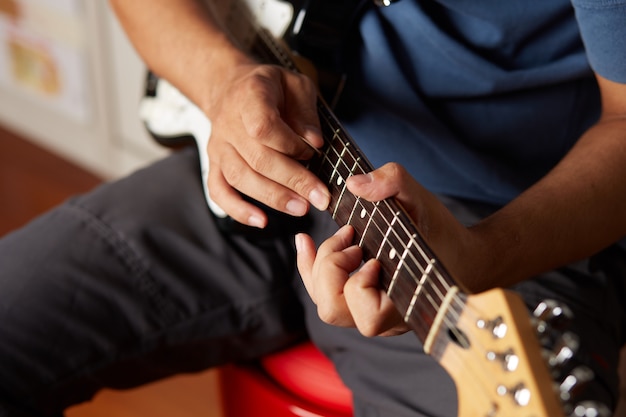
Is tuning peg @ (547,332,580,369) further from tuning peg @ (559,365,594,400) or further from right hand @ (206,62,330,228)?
right hand @ (206,62,330,228)

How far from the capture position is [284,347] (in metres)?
0.90

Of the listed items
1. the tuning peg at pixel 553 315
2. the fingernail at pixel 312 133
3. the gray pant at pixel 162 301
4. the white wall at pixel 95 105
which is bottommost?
the white wall at pixel 95 105

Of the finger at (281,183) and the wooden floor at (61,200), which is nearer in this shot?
the finger at (281,183)

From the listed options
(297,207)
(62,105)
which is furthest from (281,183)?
(62,105)

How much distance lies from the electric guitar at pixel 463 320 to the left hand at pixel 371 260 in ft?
0.04

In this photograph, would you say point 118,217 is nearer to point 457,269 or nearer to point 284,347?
point 284,347

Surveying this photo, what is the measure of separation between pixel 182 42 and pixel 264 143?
0.26 metres

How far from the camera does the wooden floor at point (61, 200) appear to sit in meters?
1.44

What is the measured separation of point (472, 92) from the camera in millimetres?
824

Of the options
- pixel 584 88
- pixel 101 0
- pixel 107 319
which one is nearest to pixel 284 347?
pixel 107 319

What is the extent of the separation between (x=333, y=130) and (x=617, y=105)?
27cm

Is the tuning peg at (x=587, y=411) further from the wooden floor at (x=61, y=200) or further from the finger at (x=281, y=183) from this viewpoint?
the wooden floor at (x=61, y=200)

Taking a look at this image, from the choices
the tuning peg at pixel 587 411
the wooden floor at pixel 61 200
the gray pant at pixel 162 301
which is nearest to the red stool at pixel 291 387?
the gray pant at pixel 162 301

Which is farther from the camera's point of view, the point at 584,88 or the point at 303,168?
the point at 584,88
